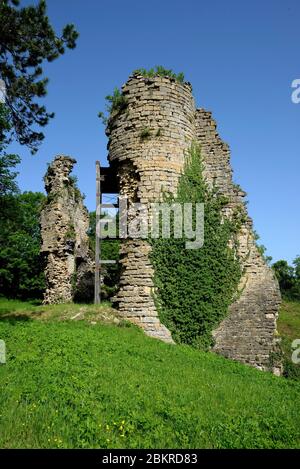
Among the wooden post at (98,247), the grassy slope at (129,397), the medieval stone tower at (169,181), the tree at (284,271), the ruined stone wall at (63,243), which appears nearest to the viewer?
the grassy slope at (129,397)

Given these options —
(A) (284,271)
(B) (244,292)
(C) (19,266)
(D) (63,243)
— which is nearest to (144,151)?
(B) (244,292)

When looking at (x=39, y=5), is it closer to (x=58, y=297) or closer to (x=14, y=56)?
(x=14, y=56)

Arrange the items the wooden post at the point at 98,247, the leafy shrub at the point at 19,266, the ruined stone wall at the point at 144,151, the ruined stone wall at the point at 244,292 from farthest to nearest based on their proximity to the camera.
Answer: the leafy shrub at the point at 19,266 < the wooden post at the point at 98,247 < the ruined stone wall at the point at 144,151 < the ruined stone wall at the point at 244,292

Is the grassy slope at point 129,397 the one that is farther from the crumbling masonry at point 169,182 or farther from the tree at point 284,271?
the tree at point 284,271

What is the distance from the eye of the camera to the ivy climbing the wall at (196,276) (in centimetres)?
1122

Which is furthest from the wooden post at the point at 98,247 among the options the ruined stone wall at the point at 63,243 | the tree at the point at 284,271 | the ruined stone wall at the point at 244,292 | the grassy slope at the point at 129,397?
the tree at the point at 284,271

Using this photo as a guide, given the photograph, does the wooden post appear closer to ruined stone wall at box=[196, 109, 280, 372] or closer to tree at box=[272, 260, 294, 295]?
ruined stone wall at box=[196, 109, 280, 372]

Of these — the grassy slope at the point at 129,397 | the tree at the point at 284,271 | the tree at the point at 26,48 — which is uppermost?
the tree at the point at 26,48

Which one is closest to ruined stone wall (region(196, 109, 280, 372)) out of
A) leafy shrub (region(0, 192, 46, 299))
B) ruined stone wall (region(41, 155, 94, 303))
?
ruined stone wall (region(41, 155, 94, 303))

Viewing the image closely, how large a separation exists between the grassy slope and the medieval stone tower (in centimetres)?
168

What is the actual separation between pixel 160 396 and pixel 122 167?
834 centimetres

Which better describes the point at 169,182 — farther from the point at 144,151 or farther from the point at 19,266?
the point at 19,266

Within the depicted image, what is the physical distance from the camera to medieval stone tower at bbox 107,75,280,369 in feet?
36.6

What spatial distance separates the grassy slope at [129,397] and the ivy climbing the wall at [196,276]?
1698 millimetres
